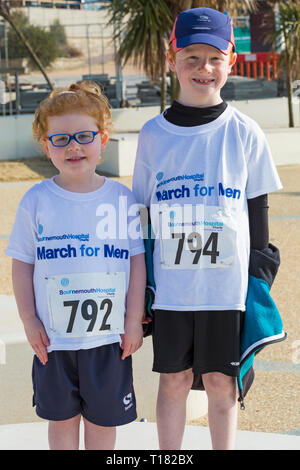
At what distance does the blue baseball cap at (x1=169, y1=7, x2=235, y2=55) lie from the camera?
252cm

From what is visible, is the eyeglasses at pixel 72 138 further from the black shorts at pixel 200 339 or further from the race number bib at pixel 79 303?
the black shorts at pixel 200 339

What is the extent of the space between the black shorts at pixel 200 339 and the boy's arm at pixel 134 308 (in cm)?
10

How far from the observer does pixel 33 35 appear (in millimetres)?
40844

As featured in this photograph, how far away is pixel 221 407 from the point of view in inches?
101

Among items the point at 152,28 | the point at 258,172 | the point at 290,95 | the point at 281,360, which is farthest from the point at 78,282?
the point at 290,95

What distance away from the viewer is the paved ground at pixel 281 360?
11.9ft

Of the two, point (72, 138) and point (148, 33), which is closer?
point (72, 138)

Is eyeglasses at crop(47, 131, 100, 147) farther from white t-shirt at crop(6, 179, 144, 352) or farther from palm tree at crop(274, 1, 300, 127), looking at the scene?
palm tree at crop(274, 1, 300, 127)

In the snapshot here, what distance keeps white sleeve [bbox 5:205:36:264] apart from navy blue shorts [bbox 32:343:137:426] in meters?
0.33

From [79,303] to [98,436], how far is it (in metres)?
0.46

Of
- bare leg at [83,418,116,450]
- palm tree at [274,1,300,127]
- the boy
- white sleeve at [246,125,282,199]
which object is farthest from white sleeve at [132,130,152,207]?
palm tree at [274,1,300,127]

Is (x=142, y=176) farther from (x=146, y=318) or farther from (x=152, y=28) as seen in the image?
(x=152, y=28)

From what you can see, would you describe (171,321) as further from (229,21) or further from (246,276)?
(229,21)

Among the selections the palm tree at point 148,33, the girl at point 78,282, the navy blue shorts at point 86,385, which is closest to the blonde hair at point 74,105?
the girl at point 78,282
